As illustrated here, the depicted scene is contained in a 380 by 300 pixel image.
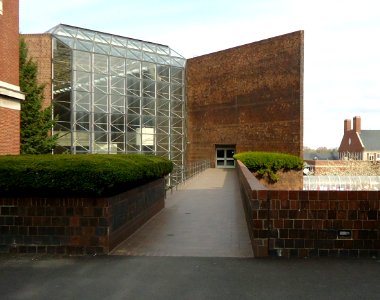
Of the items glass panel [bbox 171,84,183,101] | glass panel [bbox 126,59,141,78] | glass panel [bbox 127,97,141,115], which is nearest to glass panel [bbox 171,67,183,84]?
glass panel [bbox 171,84,183,101]

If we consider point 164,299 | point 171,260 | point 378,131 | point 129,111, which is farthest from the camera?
point 378,131

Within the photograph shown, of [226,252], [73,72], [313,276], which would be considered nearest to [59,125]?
[73,72]

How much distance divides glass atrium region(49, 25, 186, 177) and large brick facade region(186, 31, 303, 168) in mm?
1806

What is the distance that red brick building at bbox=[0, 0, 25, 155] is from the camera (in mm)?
10484

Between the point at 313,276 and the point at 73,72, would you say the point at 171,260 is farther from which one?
the point at 73,72

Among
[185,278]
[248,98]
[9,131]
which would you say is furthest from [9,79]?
[248,98]

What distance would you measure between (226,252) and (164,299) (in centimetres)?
237

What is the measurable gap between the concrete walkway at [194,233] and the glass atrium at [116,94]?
1817 cm

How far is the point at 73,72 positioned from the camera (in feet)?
93.8

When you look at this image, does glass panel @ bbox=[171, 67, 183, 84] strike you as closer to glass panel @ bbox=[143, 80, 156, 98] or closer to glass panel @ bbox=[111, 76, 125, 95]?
glass panel @ bbox=[143, 80, 156, 98]

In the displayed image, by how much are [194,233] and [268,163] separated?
18.9 metres

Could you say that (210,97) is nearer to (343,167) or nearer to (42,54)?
(42,54)

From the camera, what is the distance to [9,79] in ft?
35.9

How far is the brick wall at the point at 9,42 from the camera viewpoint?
34.9 ft
